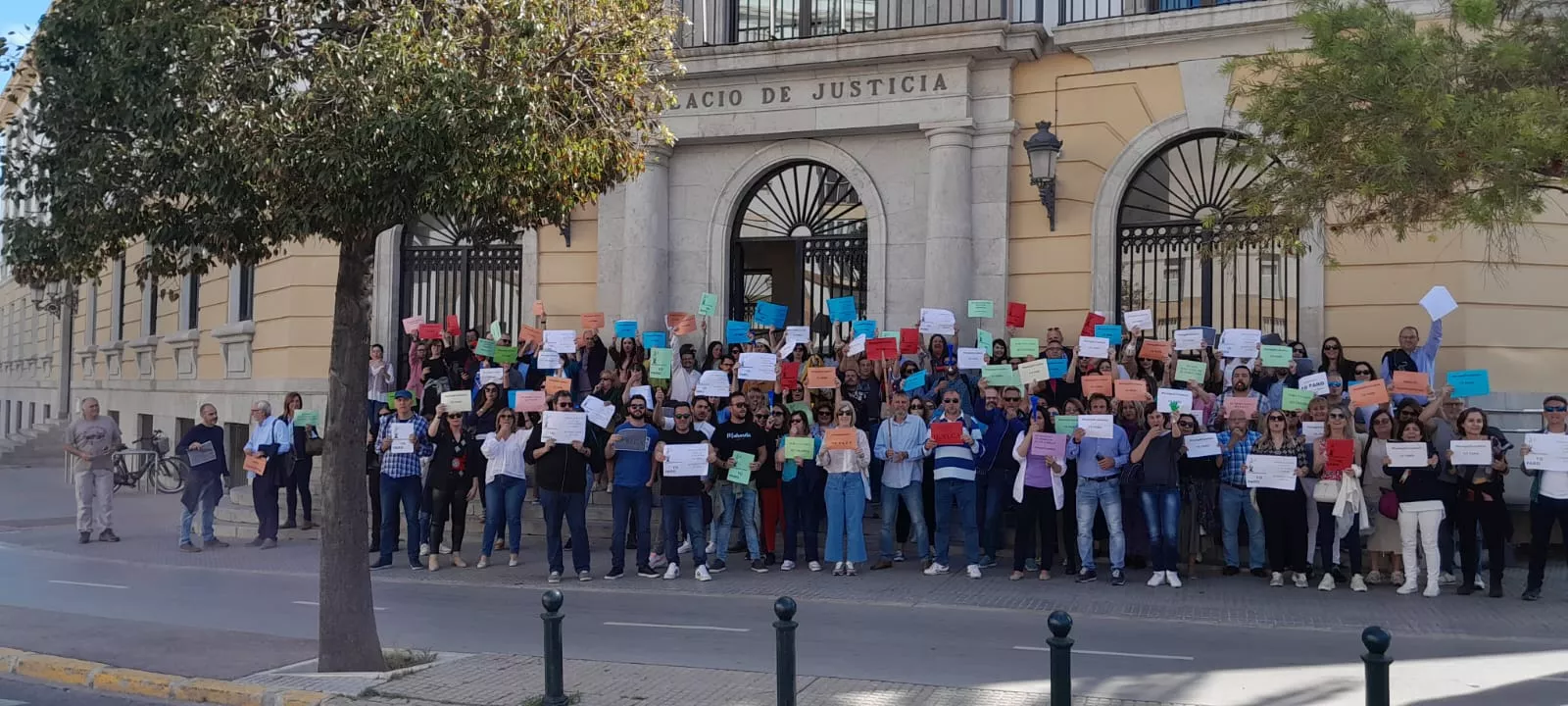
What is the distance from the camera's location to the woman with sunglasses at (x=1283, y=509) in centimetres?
1155

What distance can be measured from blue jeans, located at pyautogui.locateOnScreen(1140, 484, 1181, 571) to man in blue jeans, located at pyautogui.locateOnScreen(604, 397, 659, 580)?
15.1ft

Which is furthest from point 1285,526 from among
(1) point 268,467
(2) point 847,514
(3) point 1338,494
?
(1) point 268,467

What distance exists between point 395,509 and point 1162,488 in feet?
24.9

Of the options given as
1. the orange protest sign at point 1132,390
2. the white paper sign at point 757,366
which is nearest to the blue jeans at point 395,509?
the white paper sign at point 757,366

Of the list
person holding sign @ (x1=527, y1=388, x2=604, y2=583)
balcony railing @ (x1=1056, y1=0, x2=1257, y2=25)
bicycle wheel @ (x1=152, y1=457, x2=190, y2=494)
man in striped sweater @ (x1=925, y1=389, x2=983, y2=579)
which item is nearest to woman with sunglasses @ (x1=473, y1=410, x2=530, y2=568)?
person holding sign @ (x1=527, y1=388, x2=604, y2=583)

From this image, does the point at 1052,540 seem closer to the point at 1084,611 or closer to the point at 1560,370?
the point at 1084,611

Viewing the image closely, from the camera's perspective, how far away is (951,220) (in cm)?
1634

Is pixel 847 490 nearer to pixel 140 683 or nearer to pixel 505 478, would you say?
pixel 505 478

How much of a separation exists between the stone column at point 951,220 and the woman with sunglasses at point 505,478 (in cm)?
565

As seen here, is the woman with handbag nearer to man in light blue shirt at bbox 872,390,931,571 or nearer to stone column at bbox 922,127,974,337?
man in light blue shirt at bbox 872,390,931,571

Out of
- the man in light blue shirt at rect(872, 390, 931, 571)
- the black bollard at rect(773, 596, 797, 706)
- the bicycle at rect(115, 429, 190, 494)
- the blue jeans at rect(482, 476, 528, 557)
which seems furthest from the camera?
the bicycle at rect(115, 429, 190, 494)

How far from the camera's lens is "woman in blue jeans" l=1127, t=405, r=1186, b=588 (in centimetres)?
1166

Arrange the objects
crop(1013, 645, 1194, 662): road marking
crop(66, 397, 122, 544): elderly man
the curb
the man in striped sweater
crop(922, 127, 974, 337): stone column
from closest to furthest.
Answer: the curb → crop(1013, 645, 1194, 662): road marking → the man in striped sweater → crop(66, 397, 122, 544): elderly man → crop(922, 127, 974, 337): stone column

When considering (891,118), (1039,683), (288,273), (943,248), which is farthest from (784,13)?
(1039,683)
